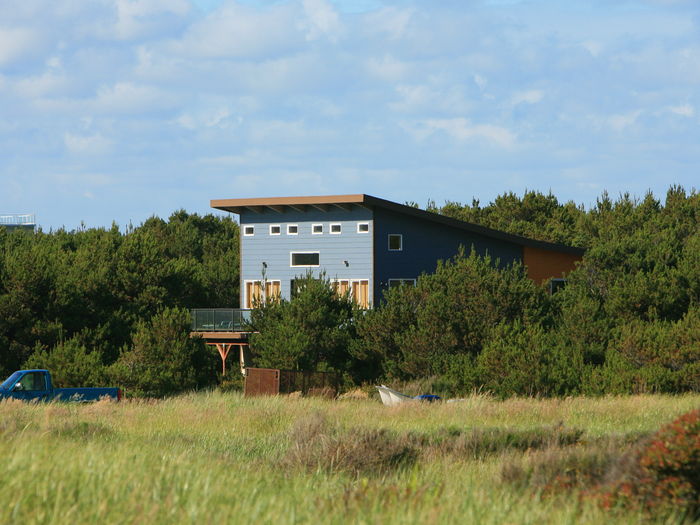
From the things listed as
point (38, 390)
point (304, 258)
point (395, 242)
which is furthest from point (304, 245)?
point (38, 390)

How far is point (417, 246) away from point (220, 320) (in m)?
10.6

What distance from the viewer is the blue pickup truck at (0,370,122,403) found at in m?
24.4

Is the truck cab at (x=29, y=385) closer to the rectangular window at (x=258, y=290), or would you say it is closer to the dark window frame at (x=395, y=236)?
the rectangular window at (x=258, y=290)

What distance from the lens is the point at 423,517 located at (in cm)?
768

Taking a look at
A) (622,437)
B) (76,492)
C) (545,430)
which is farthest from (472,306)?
(76,492)

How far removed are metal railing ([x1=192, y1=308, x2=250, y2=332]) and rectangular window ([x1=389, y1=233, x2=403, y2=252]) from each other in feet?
25.7

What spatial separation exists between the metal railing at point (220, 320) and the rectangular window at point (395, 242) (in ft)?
25.7

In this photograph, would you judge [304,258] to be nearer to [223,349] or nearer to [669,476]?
[223,349]

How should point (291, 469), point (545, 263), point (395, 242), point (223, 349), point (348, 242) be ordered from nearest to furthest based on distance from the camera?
point (291, 469) < point (223, 349) < point (348, 242) < point (395, 242) < point (545, 263)

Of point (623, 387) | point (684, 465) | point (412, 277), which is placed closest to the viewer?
point (684, 465)

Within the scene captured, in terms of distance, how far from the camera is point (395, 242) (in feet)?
150

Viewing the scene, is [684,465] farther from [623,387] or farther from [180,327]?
[180,327]

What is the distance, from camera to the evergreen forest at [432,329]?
35219 mm

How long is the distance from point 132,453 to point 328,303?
31857mm
